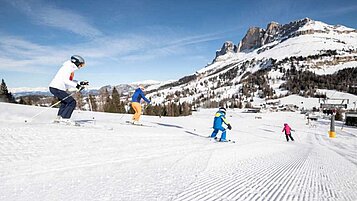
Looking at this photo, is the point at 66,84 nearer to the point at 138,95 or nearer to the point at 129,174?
the point at 138,95

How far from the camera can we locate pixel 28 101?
7738 centimetres

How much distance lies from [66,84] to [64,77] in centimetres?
26

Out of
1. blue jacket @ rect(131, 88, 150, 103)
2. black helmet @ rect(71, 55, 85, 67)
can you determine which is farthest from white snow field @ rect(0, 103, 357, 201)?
blue jacket @ rect(131, 88, 150, 103)

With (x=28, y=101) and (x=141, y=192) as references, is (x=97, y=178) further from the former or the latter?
(x=28, y=101)

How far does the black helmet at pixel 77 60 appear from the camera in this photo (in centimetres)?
861

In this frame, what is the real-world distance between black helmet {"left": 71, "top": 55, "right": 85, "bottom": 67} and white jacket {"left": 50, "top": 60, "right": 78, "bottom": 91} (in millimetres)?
181

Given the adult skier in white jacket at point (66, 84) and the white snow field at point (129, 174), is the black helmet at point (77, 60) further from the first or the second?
the white snow field at point (129, 174)

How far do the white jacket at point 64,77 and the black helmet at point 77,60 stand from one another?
7.1 inches

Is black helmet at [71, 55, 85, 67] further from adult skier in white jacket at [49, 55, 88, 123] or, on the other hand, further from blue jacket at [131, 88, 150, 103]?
blue jacket at [131, 88, 150, 103]

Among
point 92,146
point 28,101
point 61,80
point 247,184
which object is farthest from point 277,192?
point 28,101

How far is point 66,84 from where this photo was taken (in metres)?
8.48

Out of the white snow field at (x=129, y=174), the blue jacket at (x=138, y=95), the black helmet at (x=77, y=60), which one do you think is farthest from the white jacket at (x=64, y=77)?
the blue jacket at (x=138, y=95)

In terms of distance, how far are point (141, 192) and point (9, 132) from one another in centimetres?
414

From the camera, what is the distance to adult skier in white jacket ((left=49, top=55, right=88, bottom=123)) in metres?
8.34
